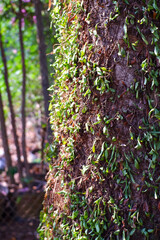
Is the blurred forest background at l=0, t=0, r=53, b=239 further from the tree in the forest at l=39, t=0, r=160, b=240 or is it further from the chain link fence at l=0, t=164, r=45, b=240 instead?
the tree in the forest at l=39, t=0, r=160, b=240

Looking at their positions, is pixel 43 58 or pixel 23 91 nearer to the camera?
pixel 43 58

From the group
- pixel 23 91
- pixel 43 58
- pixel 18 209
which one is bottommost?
pixel 18 209

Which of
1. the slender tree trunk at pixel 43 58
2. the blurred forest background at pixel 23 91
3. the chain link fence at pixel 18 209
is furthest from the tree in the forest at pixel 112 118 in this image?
the chain link fence at pixel 18 209

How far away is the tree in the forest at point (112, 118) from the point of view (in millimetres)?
1093

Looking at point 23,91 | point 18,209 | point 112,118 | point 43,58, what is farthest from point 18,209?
point 112,118

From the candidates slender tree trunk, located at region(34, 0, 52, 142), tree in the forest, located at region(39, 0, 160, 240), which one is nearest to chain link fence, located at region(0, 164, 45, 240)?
slender tree trunk, located at region(34, 0, 52, 142)

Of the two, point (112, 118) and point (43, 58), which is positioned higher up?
point (43, 58)

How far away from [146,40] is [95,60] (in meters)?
0.23

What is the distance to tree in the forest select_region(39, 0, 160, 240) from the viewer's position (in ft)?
3.59

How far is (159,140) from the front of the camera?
1.10 meters

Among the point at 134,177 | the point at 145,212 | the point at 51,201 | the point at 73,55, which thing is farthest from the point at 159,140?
the point at 51,201

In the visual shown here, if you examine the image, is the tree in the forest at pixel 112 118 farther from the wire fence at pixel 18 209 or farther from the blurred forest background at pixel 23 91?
the wire fence at pixel 18 209

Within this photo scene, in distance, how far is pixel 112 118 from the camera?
1.15 metres

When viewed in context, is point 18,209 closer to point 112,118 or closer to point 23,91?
point 23,91
